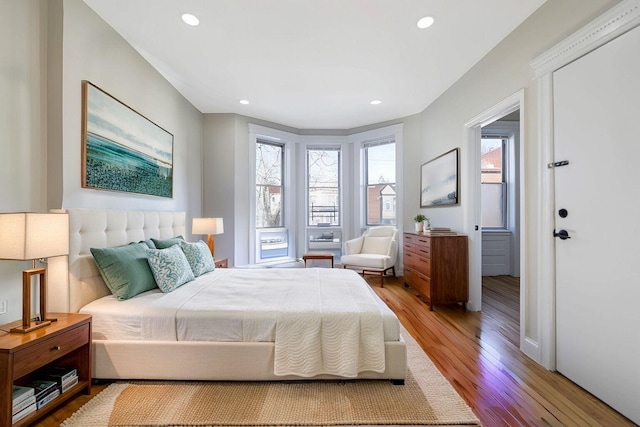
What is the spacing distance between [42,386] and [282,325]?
4.43ft

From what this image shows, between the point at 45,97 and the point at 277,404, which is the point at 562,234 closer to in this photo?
the point at 277,404

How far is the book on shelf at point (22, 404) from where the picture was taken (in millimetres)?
1400

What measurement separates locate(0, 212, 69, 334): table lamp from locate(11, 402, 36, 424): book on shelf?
38cm

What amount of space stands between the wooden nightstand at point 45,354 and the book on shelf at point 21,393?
2.2 inches

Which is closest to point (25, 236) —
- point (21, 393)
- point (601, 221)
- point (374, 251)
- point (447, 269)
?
point (21, 393)

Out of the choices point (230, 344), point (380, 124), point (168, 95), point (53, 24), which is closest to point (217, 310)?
point (230, 344)

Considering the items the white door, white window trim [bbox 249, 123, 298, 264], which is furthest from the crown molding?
white window trim [bbox 249, 123, 298, 264]

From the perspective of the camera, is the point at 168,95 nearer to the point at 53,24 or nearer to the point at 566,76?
the point at 53,24

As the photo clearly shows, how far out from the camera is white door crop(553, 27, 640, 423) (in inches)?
61.9

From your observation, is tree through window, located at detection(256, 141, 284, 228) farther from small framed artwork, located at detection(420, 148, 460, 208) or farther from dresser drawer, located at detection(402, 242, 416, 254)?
small framed artwork, located at detection(420, 148, 460, 208)

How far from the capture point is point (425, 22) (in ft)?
7.85

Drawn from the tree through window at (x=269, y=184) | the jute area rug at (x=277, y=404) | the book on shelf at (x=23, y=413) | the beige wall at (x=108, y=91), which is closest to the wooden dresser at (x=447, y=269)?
the jute area rug at (x=277, y=404)

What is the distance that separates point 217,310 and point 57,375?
3.11ft

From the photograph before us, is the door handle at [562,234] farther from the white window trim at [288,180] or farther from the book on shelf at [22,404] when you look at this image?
the white window trim at [288,180]
